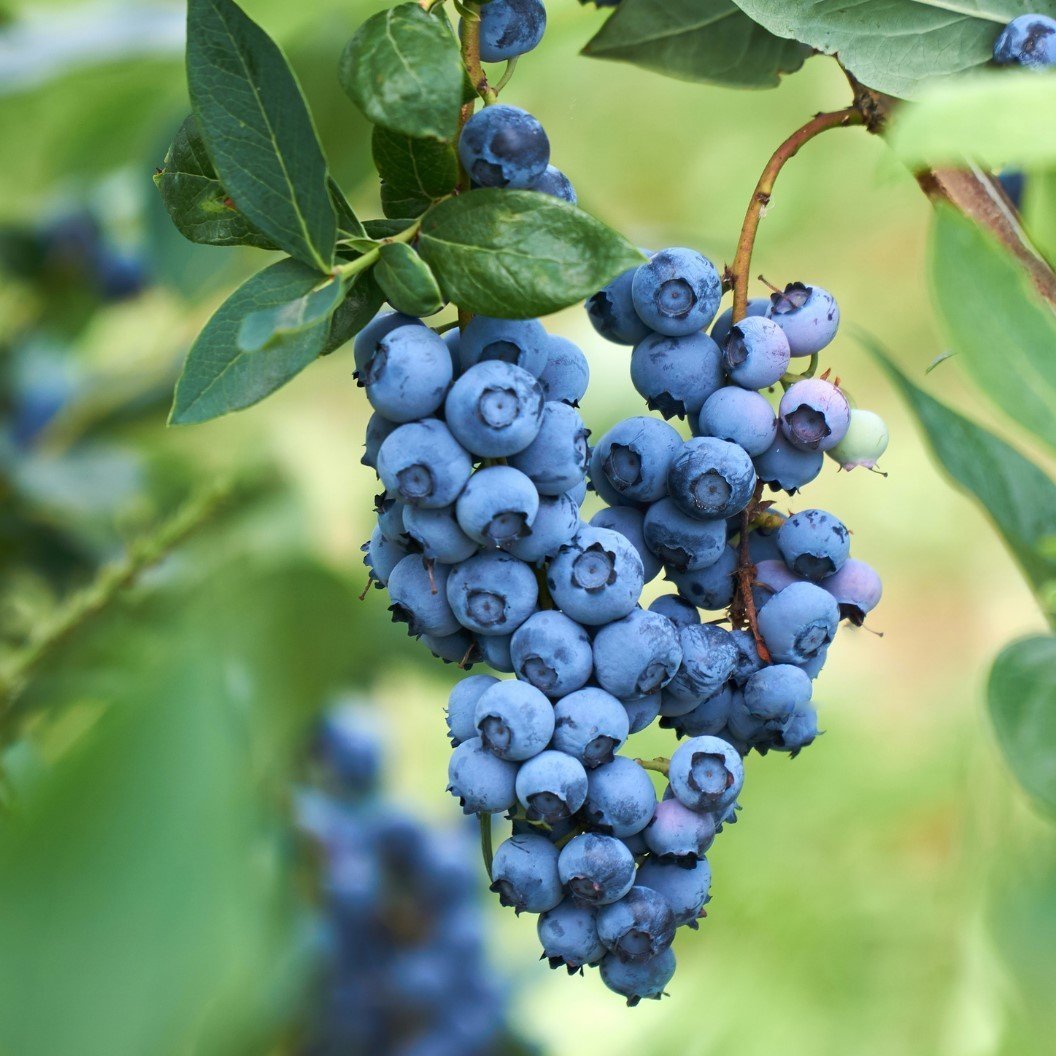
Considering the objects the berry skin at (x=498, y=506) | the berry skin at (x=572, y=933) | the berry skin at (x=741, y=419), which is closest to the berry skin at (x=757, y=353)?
the berry skin at (x=741, y=419)

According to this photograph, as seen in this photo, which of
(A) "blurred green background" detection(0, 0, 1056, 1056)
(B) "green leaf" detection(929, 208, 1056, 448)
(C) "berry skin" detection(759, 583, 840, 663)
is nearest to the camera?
(A) "blurred green background" detection(0, 0, 1056, 1056)

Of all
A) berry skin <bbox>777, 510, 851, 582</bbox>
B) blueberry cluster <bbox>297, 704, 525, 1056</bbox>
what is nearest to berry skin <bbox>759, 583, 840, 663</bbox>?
berry skin <bbox>777, 510, 851, 582</bbox>

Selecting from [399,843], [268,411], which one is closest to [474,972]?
[399,843]

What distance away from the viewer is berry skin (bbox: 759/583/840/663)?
497mm

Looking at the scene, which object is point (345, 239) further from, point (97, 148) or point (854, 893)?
point (854, 893)

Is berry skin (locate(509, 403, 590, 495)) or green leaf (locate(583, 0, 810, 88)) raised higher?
green leaf (locate(583, 0, 810, 88))

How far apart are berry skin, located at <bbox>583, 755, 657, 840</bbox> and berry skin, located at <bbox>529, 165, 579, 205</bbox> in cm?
21

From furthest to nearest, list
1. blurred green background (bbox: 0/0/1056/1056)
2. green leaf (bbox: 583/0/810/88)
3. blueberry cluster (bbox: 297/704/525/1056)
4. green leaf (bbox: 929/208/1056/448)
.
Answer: blueberry cluster (bbox: 297/704/525/1056), green leaf (bbox: 583/0/810/88), green leaf (bbox: 929/208/1056/448), blurred green background (bbox: 0/0/1056/1056)

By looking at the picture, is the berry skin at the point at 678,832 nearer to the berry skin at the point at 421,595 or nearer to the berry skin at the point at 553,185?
the berry skin at the point at 421,595

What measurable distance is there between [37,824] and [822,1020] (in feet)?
3.88

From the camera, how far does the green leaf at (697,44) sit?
61cm

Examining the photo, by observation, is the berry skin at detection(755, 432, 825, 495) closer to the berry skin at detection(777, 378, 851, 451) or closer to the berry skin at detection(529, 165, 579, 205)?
the berry skin at detection(777, 378, 851, 451)

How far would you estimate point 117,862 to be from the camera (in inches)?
10.3

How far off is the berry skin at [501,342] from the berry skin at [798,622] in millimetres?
141
